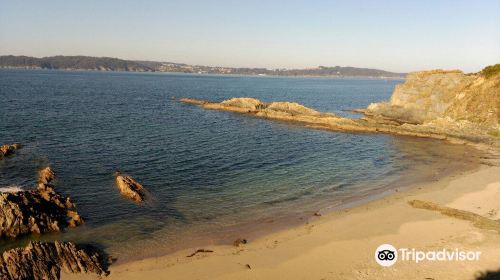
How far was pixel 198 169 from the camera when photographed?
33.9m

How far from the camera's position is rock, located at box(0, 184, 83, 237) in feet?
65.5

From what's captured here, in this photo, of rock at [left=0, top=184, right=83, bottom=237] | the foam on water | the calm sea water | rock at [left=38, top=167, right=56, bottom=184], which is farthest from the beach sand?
rock at [left=38, top=167, right=56, bottom=184]

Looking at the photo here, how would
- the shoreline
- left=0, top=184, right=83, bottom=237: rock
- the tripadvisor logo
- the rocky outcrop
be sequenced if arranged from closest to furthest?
the tripadvisor logo
the shoreline
left=0, top=184, right=83, bottom=237: rock
the rocky outcrop

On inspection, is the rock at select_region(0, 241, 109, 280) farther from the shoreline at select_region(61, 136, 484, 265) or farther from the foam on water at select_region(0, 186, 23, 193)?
the foam on water at select_region(0, 186, 23, 193)

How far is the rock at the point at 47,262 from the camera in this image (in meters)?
15.7

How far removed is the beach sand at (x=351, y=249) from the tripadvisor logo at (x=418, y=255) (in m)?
0.32

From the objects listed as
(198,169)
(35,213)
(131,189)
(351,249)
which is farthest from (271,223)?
(35,213)

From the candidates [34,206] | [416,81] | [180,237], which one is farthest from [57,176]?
[416,81]

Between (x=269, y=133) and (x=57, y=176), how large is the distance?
3312 cm

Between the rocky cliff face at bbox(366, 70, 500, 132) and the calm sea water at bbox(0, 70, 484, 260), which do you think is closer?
the calm sea water at bbox(0, 70, 484, 260)

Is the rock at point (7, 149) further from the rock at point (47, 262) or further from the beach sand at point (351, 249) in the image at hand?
the beach sand at point (351, 249)

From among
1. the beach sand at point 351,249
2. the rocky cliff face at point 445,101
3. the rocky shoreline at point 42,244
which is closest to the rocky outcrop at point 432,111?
the rocky cliff face at point 445,101

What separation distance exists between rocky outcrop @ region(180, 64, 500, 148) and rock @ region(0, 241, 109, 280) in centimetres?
5079

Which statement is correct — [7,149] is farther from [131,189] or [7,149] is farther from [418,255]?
Answer: [418,255]
